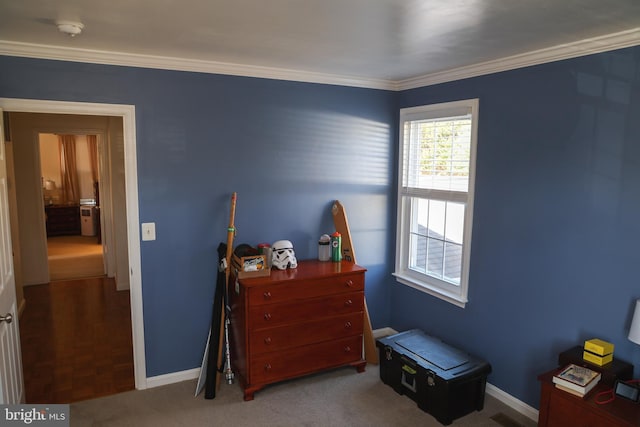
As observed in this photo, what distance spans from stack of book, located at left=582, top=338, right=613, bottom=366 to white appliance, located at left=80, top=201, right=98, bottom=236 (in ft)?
29.1

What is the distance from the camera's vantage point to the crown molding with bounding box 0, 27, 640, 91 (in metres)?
2.36

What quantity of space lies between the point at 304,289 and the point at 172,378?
1.23 meters

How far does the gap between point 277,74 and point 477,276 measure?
7.03 ft

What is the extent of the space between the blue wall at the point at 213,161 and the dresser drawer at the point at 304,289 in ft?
1.63

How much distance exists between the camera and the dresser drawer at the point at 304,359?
3.06 metres

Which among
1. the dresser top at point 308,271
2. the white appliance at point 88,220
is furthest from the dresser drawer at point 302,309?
the white appliance at point 88,220

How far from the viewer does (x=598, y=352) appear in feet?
7.52

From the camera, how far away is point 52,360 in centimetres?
362

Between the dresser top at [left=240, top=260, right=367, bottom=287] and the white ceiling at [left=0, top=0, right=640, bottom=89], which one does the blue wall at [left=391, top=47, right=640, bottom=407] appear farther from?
the dresser top at [left=240, top=260, right=367, bottom=287]

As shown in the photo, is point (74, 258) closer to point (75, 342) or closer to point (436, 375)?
point (75, 342)

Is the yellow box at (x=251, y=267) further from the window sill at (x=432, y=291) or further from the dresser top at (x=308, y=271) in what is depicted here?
the window sill at (x=432, y=291)

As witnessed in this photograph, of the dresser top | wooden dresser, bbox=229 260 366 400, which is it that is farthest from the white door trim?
the dresser top

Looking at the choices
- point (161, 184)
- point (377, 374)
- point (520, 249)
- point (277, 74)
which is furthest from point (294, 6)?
point (377, 374)

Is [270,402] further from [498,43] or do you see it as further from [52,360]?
[498,43]
